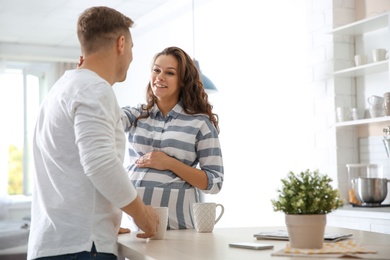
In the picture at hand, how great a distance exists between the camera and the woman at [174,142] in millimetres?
2182

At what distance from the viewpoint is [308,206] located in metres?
1.52

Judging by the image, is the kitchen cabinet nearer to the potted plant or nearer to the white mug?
the white mug

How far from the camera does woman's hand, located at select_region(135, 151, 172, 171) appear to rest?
217cm

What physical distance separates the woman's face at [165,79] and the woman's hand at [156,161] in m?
0.26

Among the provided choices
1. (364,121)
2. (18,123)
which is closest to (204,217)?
(364,121)

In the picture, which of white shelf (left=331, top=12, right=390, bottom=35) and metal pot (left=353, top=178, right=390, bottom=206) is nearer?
metal pot (left=353, top=178, right=390, bottom=206)

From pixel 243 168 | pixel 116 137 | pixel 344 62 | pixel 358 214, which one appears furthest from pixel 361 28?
pixel 116 137

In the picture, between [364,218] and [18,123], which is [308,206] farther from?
[18,123]

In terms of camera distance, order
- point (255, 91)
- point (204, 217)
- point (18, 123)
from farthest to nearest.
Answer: point (18, 123) < point (255, 91) < point (204, 217)

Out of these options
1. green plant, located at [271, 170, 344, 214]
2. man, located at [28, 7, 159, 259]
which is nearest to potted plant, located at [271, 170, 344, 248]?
green plant, located at [271, 170, 344, 214]

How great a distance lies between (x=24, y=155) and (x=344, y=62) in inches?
220

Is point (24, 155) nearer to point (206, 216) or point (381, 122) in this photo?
point (381, 122)

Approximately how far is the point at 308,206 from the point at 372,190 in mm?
2616

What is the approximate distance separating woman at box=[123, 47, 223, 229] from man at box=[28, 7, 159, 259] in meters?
0.45
